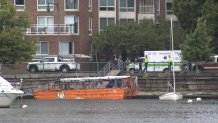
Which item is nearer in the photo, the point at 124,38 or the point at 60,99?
the point at 60,99

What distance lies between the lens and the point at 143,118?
4950 cm

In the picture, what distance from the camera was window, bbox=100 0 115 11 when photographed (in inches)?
4456

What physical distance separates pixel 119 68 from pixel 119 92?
914cm

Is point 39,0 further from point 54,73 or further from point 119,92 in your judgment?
point 119,92

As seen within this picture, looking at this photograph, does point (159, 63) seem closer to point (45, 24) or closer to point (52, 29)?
point (52, 29)

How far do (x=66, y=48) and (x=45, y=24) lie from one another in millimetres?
4436

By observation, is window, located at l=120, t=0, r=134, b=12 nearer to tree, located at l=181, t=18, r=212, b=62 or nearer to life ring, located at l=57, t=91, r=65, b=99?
tree, located at l=181, t=18, r=212, b=62

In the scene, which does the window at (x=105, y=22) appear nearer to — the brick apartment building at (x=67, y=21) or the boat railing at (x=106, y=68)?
the brick apartment building at (x=67, y=21)

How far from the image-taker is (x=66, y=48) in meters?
107

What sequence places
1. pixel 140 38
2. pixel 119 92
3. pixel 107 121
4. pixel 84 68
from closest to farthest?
pixel 107 121 → pixel 119 92 → pixel 84 68 → pixel 140 38

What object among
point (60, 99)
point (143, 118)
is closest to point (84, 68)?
point (60, 99)

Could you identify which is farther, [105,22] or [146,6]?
[146,6]

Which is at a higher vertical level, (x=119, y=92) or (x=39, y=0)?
(x=39, y=0)

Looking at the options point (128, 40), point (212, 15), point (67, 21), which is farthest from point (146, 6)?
point (212, 15)
